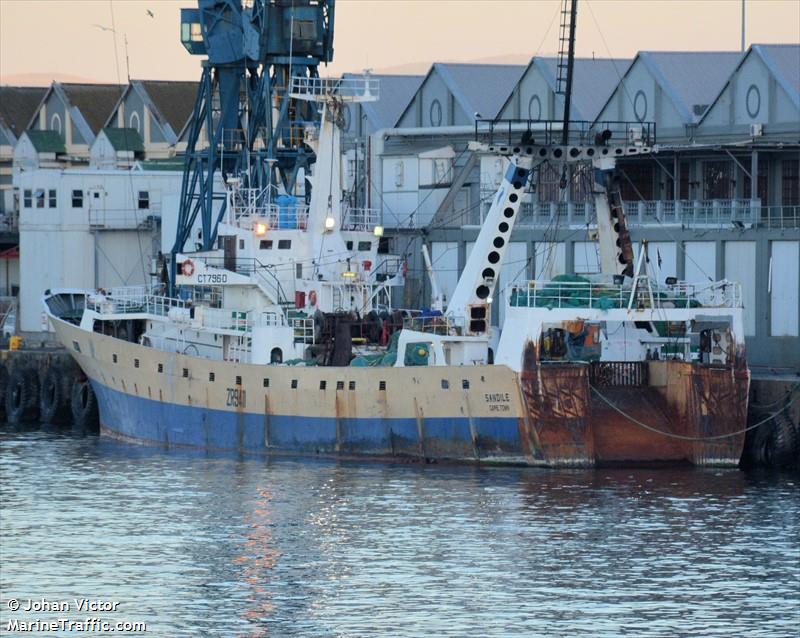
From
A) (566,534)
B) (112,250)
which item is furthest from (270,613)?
(112,250)

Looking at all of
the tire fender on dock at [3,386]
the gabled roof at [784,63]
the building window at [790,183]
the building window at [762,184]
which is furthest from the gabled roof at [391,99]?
the gabled roof at [784,63]

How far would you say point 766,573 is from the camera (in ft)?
123

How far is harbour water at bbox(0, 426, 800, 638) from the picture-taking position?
114 feet

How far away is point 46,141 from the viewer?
97375 mm

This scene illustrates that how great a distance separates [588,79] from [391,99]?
362 inches

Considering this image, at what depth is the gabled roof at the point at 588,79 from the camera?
228 ft

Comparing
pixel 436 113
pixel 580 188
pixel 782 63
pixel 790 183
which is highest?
pixel 782 63

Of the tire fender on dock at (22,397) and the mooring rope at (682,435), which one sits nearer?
the mooring rope at (682,435)

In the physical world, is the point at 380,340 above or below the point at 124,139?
below

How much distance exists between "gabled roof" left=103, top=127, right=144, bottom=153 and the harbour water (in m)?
43.4

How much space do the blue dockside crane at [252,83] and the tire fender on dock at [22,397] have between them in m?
6.07

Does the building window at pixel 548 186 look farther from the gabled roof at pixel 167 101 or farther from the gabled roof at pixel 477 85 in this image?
the gabled roof at pixel 167 101

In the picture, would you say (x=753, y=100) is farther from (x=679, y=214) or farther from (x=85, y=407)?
(x=85, y=407)

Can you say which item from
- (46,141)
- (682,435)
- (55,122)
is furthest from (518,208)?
(55,122)
